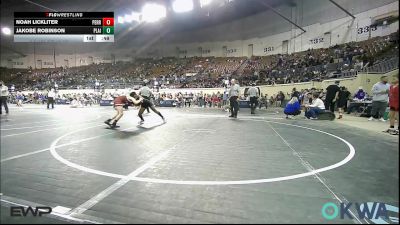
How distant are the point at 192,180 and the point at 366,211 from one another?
181 centimetres

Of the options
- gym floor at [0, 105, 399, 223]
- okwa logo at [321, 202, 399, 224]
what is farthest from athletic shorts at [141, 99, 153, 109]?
okwa logo at [321, 202, 399, 224]

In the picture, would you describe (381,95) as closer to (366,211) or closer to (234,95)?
(234,95)

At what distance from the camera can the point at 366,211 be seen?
237cm

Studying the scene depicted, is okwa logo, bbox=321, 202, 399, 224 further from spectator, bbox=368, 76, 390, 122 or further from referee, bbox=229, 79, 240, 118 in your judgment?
referee, bbox=229, 79, 240, 118

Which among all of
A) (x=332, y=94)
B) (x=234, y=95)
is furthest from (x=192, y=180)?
(x=332, y=94)

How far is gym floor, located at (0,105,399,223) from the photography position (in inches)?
92.0

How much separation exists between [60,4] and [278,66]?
2461 cm

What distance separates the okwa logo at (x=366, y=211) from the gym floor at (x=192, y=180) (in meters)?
0.05

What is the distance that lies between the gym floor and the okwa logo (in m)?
0.05

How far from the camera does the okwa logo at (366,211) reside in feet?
7.43

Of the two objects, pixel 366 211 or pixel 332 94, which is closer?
pixel 366 211
